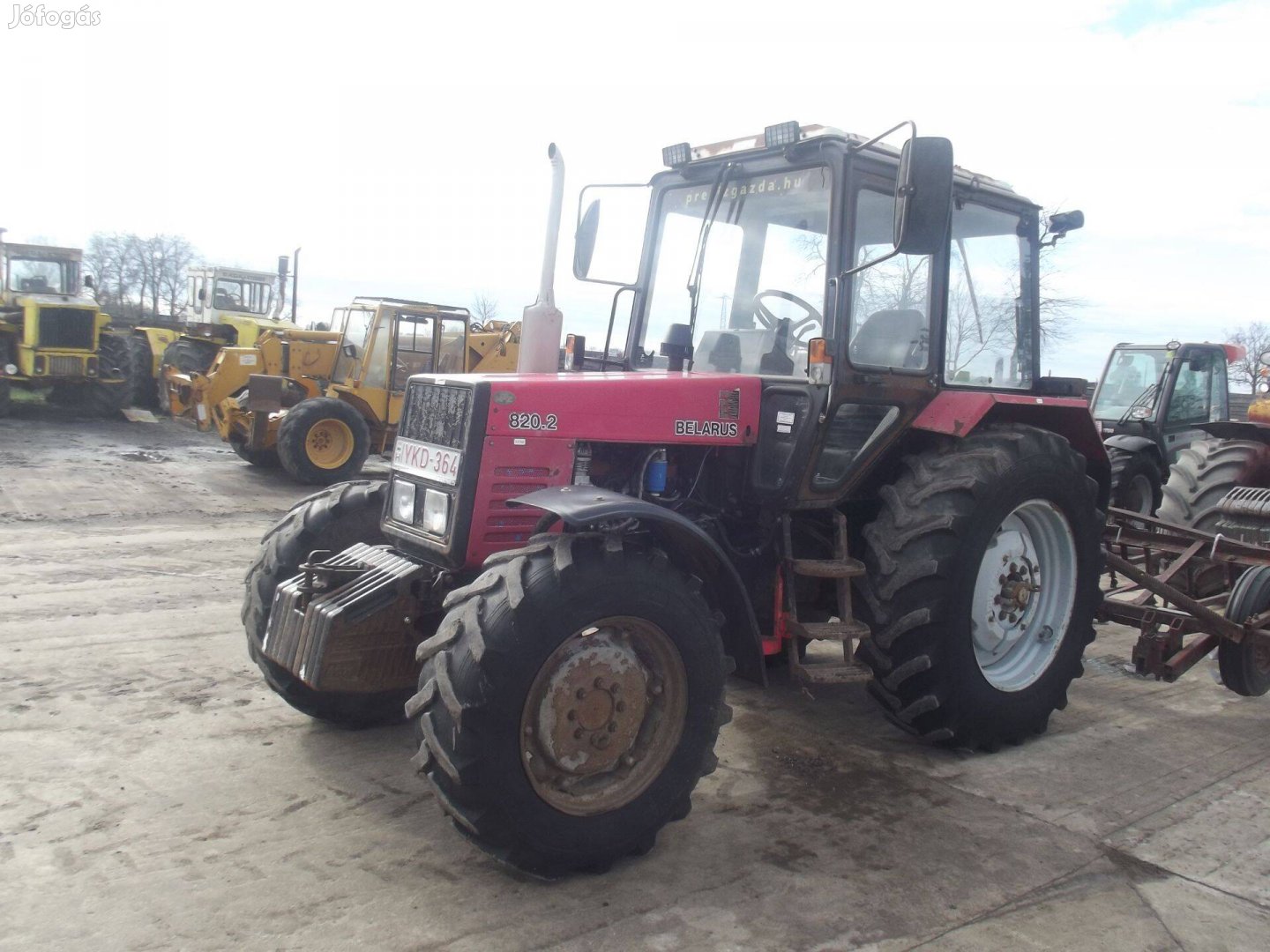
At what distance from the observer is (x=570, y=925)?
2.98 metres

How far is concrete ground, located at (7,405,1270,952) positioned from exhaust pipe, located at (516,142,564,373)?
171cm

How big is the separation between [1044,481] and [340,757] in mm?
3287

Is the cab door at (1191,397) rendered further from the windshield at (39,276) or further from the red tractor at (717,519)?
the windshield at (39,276)

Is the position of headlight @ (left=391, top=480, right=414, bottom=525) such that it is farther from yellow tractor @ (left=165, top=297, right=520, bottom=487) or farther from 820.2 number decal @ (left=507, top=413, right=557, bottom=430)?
yellow tractor @ (left=165, top=297, right=520, bottom=487)

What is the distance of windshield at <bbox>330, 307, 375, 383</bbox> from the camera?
1309cm

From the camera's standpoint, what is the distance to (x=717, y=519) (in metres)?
4.31

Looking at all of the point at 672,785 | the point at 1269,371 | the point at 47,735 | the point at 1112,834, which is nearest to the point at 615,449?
the point at 672,785

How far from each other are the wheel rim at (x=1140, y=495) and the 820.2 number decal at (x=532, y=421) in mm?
8495

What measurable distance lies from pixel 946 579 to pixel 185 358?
1634 cm

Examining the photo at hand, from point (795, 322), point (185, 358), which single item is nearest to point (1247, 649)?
point (795, 322)

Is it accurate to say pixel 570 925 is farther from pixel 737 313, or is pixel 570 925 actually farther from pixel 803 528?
pixel 737 313

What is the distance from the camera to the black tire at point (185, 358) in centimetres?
1741

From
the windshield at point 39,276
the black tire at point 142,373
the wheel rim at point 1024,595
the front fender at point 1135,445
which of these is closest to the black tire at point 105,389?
the black tire at point 142,373

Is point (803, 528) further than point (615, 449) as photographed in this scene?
Yes
